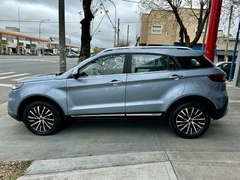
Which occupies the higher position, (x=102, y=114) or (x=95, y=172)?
(x=102, y=114)

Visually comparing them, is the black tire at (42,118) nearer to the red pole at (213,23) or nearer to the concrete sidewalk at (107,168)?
the concrete sidewalk at (107,168)

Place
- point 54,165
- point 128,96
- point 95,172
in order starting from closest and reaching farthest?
point 95,172, point 54,165, point 128,96

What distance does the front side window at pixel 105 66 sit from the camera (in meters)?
3.64

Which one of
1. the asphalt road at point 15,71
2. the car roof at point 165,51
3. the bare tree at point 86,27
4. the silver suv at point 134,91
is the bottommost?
the asphalt road at point 15,71

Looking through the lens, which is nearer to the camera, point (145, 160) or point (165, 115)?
point (145, 160)

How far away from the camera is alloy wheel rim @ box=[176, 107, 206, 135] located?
3559 millimetres

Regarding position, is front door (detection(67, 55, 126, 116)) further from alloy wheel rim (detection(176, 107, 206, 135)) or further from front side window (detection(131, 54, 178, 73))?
alloy wheel rim (detection(176, 107, 206, 135))

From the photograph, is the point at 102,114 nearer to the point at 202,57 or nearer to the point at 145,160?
the point at 145,160

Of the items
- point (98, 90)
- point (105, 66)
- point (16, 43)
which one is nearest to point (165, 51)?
point (105, 66)

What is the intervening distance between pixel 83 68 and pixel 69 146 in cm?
153

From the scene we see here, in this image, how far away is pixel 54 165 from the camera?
108 inches

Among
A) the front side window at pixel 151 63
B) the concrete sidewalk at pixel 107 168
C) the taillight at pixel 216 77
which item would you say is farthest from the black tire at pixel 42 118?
the taillight at pixel 216 77

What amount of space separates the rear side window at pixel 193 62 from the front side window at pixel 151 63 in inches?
7.1

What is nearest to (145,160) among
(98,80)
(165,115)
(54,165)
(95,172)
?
(95,172)
